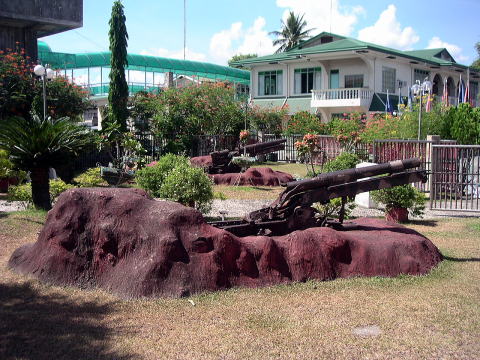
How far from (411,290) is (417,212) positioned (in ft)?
17.8

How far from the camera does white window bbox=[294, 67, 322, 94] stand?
3678 cm

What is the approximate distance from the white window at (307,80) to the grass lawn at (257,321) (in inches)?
1196

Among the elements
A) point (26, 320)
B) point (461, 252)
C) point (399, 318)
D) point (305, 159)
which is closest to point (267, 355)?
point (399, 318)

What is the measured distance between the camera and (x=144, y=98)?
27141 millimetres

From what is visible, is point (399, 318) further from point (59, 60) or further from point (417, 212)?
Result: point (59, 60)

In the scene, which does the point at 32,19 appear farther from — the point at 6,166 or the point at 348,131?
the point at 348,131

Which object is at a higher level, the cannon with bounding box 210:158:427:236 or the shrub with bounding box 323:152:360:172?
the shrub with bounding box 323:152:360:172

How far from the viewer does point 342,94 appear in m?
34.4

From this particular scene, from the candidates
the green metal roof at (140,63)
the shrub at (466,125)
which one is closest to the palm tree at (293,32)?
the green metal roof at (140,63)

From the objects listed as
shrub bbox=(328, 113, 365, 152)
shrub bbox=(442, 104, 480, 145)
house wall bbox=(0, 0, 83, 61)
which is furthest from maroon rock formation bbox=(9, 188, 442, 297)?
house wall bbox=(0, 0, 83, 61)

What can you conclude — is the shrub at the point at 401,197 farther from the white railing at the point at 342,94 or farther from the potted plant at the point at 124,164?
the white railing at the point at 342,94

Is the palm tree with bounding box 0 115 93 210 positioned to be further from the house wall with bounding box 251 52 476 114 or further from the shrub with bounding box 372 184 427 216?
the house wall with bounding box 251 52 476 114

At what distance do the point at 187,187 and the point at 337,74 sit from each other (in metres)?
26.8

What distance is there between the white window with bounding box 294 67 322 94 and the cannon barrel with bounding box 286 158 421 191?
29355 mm
